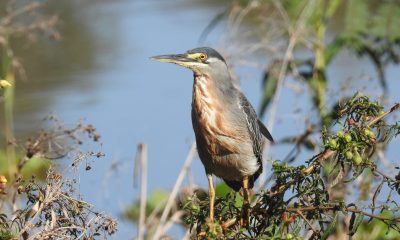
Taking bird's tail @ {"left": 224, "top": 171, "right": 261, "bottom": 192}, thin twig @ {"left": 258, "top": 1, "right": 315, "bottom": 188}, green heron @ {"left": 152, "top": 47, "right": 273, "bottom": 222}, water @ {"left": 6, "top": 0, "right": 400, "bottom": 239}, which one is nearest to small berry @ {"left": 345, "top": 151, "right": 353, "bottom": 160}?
green heron @ {"left": 152, "top": 47, "right": 273, "bottom": 222}

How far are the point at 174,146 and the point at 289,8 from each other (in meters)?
1.90

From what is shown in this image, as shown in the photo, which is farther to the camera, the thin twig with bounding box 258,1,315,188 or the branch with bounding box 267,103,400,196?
the thin twig with bounding box 258,1,315,188

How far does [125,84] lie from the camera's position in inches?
375

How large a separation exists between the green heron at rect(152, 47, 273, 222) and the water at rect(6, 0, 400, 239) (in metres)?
1.40

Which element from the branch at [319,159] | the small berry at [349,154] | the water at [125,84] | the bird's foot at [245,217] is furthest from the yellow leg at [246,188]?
the water at [125,84]

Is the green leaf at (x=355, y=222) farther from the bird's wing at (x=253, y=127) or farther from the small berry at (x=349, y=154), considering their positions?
the bird's wing at (x=253, y=127)

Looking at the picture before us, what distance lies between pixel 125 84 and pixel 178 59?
16.9ft

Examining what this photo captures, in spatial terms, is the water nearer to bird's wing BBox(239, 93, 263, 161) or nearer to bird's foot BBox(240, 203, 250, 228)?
bird's wing BBox(239, 93, 263, 161)

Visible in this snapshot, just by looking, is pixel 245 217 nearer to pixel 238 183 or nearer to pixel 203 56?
pixel 203 56

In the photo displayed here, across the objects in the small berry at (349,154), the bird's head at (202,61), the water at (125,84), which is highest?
the bird's head at (202,61)

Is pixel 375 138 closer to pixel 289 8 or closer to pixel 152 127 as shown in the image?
pixel 289 8

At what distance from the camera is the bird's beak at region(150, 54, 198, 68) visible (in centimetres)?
435

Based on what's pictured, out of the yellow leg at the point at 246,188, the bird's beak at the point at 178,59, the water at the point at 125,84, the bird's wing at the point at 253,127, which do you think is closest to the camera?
the yellow leg at the point at 246,188

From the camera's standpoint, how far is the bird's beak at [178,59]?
435 cm
